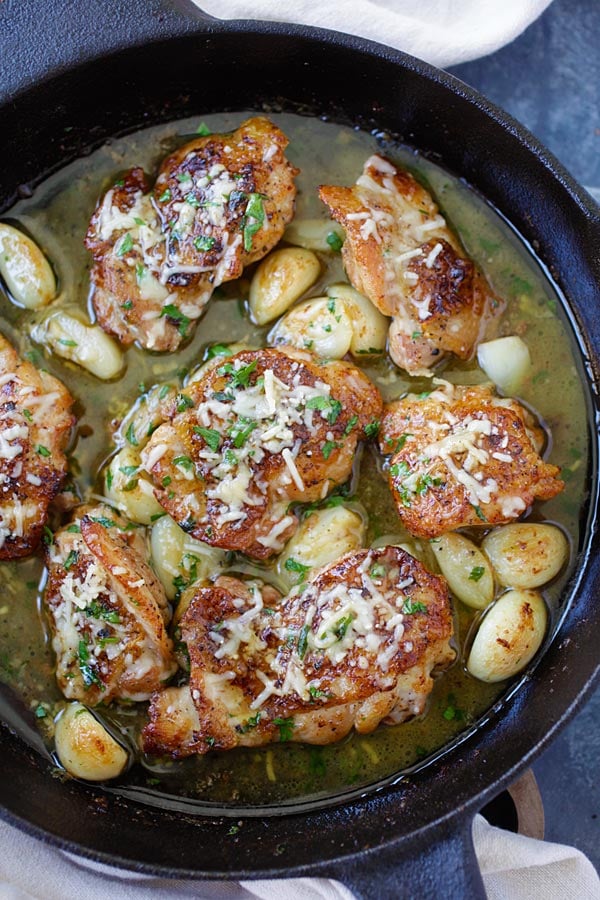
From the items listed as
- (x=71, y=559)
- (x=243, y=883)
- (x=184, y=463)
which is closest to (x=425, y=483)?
(x=184, y=463)

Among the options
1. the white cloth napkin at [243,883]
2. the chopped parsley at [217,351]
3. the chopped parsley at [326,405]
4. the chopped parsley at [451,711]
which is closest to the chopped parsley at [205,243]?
the chopped parsley at [217,351]

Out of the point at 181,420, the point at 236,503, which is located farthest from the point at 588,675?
the point at 181,420

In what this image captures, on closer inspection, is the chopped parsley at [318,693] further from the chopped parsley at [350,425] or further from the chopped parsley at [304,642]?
the chopped parsley at [350,425]

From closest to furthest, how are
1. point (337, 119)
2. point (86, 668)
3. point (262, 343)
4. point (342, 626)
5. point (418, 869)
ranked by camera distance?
point (418, 869), point (342, 626), point (86, 668), point (262, 343), point (337, 119)

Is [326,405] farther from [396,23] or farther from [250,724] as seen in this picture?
[396,23]

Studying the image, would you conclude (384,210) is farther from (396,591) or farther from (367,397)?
(396,591)
